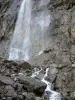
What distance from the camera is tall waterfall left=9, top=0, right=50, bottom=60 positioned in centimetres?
2728

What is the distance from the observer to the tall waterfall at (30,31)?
1074 inches

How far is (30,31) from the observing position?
96.6ft

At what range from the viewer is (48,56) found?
80.3ft

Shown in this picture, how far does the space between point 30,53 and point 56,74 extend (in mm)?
7537

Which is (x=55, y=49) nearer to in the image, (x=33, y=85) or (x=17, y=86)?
(x=33, y=85)

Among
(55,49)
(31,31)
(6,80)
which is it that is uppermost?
(31,31)

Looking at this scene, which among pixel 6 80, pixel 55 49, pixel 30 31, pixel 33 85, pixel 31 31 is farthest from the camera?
pixel 30 31

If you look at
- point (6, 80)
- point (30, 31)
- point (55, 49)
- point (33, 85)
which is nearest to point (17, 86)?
point (6, 80)

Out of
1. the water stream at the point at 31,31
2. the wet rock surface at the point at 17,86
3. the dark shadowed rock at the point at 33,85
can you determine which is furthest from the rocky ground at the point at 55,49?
the water stream at the point at 31,31

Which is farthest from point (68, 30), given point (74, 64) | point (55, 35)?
point (74, 64)

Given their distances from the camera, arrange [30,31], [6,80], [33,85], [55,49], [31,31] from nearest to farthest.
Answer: [6,80] → [33,85] → [55,49] → [31,31] → [30,31]

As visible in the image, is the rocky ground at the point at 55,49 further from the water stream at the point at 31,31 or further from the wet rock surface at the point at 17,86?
the water stream at the point at 31,31

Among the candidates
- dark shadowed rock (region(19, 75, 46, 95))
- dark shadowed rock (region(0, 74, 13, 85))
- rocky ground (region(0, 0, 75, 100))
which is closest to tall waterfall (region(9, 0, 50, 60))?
rocky ground (region(0, 0, 75, 100))

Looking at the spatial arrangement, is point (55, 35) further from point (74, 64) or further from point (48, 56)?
point (74, 64)
